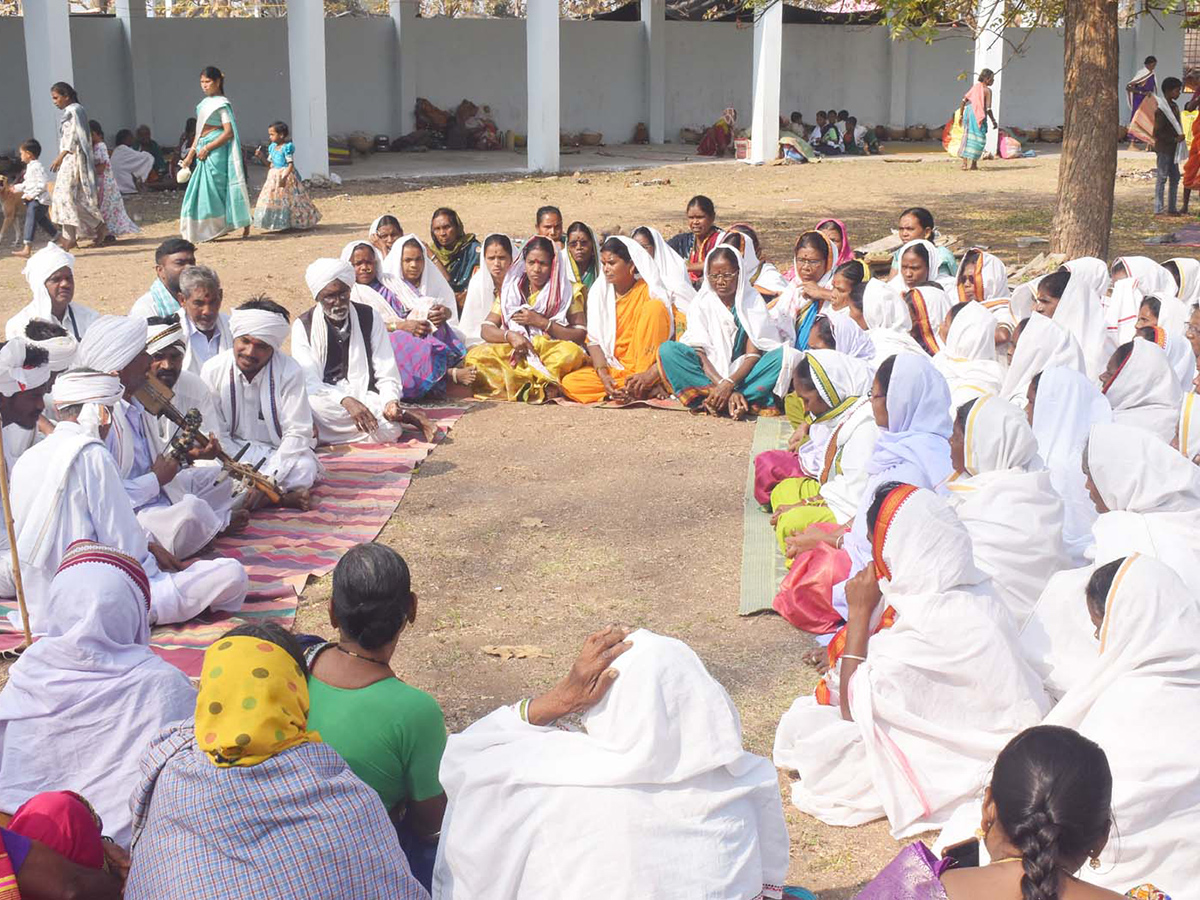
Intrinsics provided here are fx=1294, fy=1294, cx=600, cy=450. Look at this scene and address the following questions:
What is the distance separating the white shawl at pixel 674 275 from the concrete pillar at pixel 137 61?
1420 centimetres

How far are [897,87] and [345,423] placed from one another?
2189 cm

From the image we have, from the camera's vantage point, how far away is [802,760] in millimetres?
3922

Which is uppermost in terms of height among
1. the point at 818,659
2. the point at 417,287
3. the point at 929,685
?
the point at 417,287

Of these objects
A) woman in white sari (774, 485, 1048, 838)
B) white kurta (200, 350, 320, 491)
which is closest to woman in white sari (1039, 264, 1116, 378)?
woman in white sari (774, 485, 1048, 838)

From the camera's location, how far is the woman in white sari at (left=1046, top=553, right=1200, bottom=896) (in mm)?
3154

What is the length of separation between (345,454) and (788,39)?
68.2ft

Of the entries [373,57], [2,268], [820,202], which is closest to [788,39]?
[373,57]

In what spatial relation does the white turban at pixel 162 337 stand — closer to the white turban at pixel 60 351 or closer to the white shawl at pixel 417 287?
the white turban at pixel 60 351

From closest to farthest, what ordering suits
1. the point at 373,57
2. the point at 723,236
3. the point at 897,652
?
the point at 897,652 < the point at 723,236 < the point at 373,57

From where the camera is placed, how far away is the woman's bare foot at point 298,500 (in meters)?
6.40

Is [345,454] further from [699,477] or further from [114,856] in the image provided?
[114,856]

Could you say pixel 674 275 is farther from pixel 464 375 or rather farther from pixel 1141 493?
pixel 1141 493

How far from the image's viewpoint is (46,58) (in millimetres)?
14680

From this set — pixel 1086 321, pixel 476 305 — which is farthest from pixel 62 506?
pixel 1086 321
